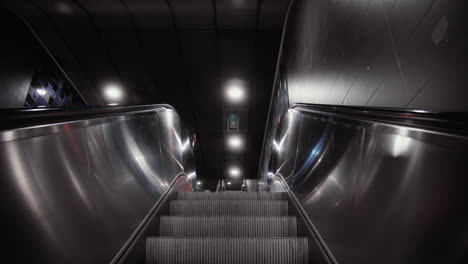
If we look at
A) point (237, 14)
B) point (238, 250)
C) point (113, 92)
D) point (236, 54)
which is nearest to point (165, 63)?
point (236, 54)

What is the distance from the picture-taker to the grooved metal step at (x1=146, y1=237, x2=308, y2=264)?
2.21 m

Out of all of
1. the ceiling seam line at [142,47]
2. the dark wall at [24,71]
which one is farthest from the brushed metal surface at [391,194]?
the ceiling seam line at [142,47]

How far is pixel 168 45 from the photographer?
742cm

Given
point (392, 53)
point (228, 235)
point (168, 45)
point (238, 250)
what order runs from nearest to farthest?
point (392, 53)
point (238, 250)
point (228, 235)
point (168, 45)

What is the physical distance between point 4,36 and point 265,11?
5447mm

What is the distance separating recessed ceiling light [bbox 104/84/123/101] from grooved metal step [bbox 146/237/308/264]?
7.76m

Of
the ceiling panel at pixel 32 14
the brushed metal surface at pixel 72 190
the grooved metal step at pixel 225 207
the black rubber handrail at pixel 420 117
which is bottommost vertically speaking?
the grooved metal step at pixel 225 207

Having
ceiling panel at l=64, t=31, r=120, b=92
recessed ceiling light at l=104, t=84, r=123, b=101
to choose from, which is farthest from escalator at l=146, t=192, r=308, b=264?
recessed ceiling light at l=104, t=84, r=123, b=101

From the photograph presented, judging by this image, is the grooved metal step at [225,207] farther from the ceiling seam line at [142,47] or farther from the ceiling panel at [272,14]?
the ceiling seam line at [142,47]

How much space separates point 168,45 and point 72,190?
645 cm

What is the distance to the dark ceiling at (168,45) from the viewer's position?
6262 mm

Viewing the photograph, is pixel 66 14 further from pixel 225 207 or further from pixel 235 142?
pixel 235 142

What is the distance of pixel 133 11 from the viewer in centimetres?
636

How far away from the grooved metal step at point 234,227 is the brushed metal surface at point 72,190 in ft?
1.36
